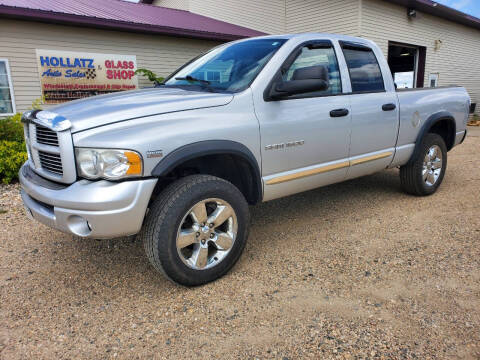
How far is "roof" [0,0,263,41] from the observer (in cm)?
881

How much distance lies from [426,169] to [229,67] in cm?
302

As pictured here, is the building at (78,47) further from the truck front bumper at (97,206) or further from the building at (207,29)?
the truck front bumper at (97,206)

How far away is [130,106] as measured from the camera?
2.69m

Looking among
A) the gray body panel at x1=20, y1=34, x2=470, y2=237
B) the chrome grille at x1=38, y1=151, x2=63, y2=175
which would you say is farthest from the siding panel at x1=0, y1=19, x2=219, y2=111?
the chrome grille at x1=38, y1=151, x2=63, y2=175

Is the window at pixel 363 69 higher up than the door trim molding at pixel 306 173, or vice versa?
the window at pixel 363 69

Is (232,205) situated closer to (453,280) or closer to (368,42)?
(453,280)

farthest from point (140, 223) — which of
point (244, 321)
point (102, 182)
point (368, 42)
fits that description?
Result: point (368, 42)

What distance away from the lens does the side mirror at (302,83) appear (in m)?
3.05

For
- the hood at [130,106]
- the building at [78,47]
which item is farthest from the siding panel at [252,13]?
the hood at [130,106]

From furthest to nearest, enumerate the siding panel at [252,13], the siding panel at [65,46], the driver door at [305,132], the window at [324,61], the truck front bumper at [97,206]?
the siding panel at [252,13] → the siding panel at [65,46] → the window at [324,61] → the driver door at [305,132] → the truck front bumper at [97,206]

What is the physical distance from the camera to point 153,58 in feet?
36.8

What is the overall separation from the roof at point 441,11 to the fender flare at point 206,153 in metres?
12.9

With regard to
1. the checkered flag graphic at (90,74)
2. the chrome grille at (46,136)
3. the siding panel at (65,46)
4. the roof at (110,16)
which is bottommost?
the chrome grille at (46,136)

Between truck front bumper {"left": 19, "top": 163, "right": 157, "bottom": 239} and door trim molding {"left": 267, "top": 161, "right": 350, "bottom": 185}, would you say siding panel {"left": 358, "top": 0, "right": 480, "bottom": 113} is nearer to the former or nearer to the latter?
door trim molding {"left": 267, "top": 161, "right": 350, "bottom": 185}
